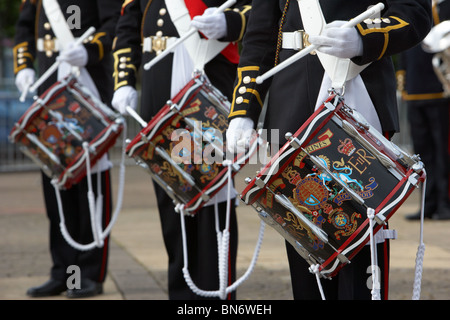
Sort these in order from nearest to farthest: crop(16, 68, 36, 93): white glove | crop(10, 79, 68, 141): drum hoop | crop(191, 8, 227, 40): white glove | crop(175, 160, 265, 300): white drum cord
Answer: crop(175, 160, 265, 300): white drum cord < crop(191, 8, 227, 40): white glove < crop(10, 79, 68, 141): drum hoop < crop(16, 68, 36, 93): white glove

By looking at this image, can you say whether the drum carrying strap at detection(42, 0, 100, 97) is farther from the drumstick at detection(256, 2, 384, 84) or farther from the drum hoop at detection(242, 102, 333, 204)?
the drum hoop at detection(242, 102, 333, 204)

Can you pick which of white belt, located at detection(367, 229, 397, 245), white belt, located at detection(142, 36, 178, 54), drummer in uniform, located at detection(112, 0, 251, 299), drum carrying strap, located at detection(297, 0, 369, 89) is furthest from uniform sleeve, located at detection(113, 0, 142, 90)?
white belt, located at detection(367, 229, 397, 245)

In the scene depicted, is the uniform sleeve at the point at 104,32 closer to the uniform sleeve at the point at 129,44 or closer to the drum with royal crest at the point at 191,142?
the uniform sleeve at the point at 129,44

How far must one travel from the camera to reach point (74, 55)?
4754mm

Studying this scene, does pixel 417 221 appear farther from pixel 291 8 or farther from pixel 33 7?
pixel 291 8

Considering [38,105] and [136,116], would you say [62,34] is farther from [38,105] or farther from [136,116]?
[136,116]

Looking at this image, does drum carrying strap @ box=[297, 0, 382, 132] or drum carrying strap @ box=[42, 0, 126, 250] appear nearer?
drum carrying strap @ box=[297, 0, 382, 132]

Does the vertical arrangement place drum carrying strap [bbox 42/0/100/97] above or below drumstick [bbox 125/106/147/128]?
above

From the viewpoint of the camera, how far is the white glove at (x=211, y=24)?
12.2 feet

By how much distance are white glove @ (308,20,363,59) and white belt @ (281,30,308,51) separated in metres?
0.17

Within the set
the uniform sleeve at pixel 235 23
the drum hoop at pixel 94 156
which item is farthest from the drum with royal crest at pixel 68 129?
the uniform sleeve at pixel 235 23

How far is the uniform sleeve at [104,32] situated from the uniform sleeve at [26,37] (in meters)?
0.59

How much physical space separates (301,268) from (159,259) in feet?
9.83

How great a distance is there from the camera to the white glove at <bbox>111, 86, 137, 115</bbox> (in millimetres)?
4105
